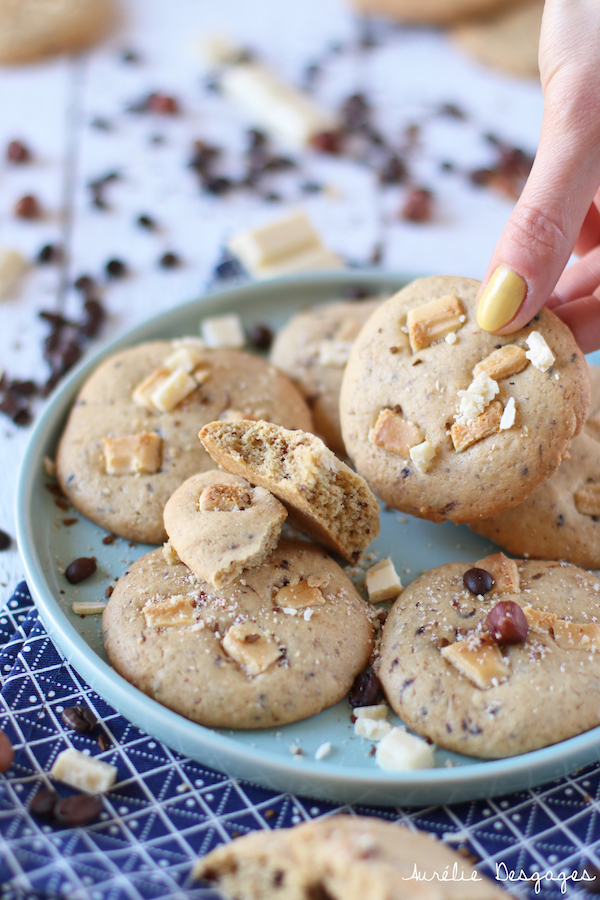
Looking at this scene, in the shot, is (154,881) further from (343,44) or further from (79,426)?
(343,44)

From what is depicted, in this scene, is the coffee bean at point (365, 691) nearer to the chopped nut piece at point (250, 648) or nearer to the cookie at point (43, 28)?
the chopped nut piece at point (250, 648)

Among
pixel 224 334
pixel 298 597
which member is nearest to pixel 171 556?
pixel 298 597

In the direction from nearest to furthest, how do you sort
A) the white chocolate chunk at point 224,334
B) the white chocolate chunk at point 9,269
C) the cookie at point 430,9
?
1. the white chocolate chunk at point 224,334
2. the white chocolate chunk at point 9,269
3. the cookie at point 430,9

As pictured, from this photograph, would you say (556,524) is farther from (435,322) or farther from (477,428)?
(435,322)

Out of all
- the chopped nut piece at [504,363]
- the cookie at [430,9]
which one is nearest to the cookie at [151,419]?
the chopped nut piece at [504,363]

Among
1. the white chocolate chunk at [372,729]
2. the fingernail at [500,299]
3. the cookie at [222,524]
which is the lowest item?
the white chocolate chunk at [372,729]

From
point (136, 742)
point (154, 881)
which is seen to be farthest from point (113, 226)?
point (154, 881)

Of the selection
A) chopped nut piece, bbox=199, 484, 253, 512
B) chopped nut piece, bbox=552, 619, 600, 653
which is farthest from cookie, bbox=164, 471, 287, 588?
chopped nut piece, bbox=552, 619, 600, 653
